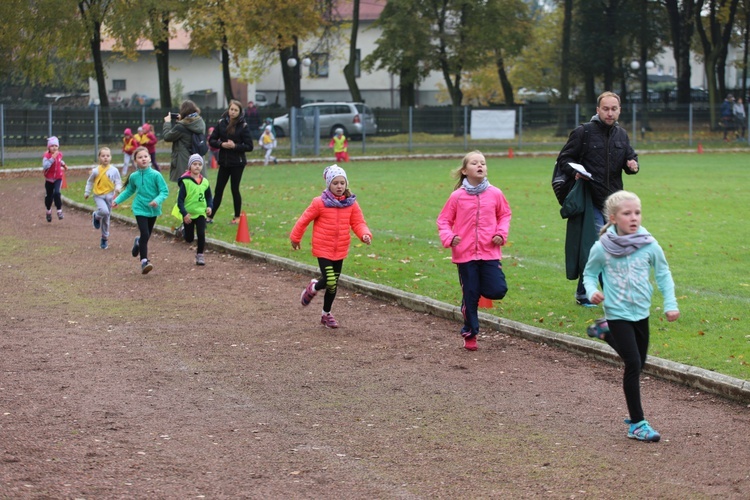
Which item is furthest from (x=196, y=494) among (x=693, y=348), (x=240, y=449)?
(x=693, y=348)

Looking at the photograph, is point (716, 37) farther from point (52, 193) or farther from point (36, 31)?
point (52, 193)

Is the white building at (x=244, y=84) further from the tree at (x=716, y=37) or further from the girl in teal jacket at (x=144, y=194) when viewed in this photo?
the girl in teal jacket at (x=144, y=194)

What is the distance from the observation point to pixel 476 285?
931 centimetres

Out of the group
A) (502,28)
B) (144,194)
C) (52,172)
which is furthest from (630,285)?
(502,28)

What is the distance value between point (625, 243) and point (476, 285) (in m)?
2.69

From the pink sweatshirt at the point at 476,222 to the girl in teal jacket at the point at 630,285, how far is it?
8.04 ft

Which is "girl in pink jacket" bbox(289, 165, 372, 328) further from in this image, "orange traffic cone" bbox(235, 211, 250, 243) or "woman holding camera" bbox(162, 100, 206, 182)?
"woman holding camera" bbox(162, 100, 206, 182)

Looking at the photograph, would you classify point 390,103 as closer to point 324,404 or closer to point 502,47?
point 502,47

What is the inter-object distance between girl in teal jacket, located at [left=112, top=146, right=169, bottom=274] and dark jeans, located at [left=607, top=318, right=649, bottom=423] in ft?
25.8

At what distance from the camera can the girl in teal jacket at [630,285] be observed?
6.64m

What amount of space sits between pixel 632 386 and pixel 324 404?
2093 mm

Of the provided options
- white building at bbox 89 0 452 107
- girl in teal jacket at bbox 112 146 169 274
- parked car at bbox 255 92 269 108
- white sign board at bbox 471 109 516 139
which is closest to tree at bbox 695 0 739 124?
white sign board at bbox 471 109 516 139

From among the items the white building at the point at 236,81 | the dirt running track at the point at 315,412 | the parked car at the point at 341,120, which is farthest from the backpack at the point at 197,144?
the white building at the point at 236,81

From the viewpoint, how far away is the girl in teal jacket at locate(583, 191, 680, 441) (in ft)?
21.8
